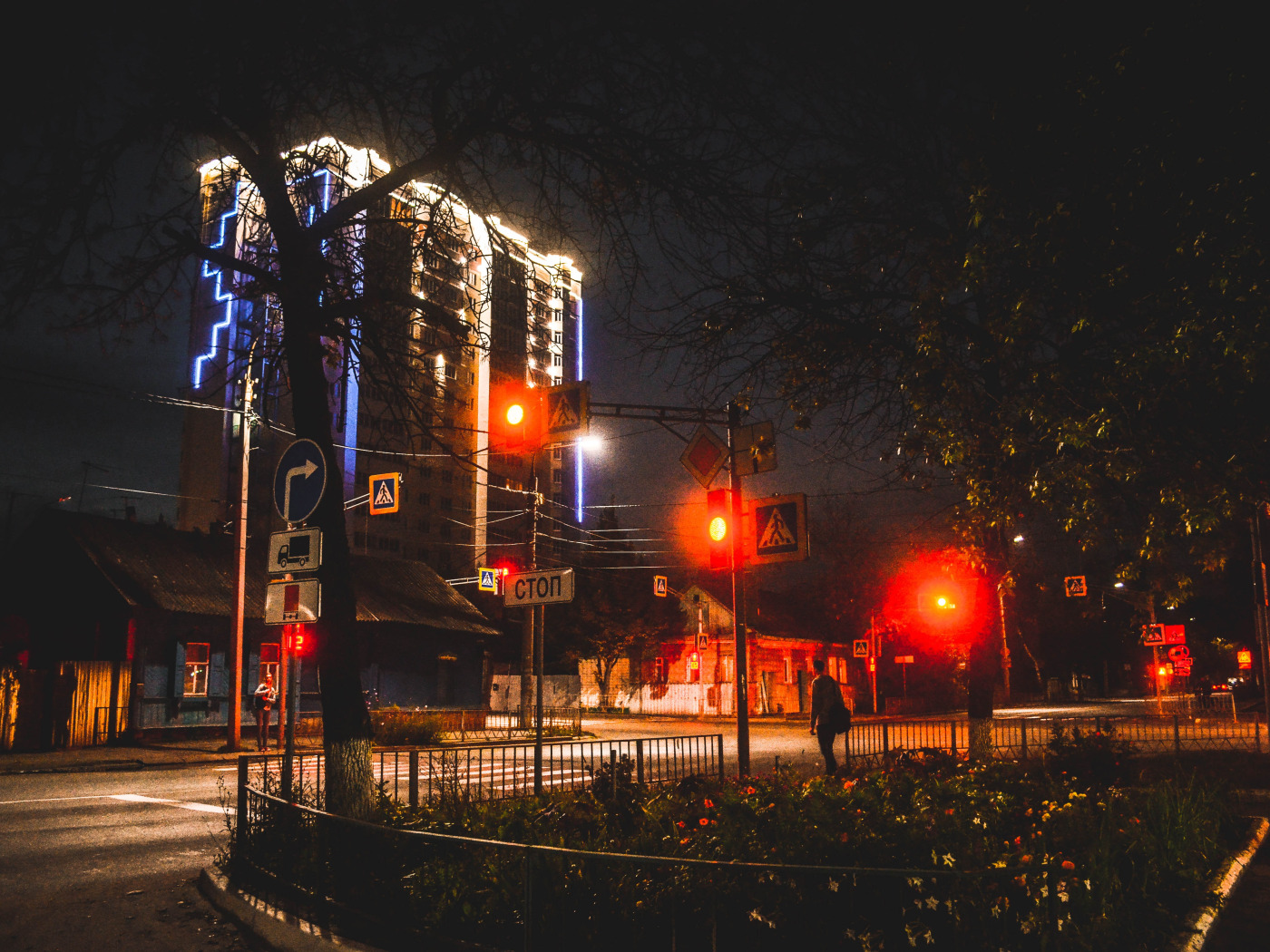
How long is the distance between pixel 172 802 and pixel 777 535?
9.57 m

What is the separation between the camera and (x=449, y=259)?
412 inches

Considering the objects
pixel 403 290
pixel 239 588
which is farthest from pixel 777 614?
pixel 403 290

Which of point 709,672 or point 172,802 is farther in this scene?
point 709,672

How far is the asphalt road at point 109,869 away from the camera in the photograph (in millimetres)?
6848

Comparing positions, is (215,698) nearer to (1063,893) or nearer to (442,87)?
(442,87)

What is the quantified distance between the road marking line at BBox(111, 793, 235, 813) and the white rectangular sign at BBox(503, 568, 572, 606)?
5.48m

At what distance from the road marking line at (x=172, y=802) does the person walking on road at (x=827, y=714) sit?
8440 mm

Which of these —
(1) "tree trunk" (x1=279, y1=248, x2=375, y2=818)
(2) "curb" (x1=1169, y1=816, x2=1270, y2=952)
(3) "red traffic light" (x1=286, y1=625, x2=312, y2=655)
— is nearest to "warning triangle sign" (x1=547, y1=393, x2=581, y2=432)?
(1) "tree trunk" (x1=279, y1=248, x2=375, y2=818)

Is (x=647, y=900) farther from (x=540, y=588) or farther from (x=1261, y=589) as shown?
(x=1261, y=589)

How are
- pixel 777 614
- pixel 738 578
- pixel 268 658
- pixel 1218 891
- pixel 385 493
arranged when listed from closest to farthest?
pixel 1218 891
pixel 738 578
pixel 385 493
pixel 268 658
pixel 777 614

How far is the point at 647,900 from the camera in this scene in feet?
16.7

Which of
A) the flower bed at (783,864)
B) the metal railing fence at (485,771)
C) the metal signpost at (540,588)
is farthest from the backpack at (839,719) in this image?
the metal signpost at (540,588)

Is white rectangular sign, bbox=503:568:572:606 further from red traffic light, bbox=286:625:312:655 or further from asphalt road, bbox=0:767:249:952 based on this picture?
red traffic light, bbox=286:625:312:655

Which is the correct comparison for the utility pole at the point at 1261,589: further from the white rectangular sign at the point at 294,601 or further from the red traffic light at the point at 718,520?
the white rectangular sign at the point at 294,601
